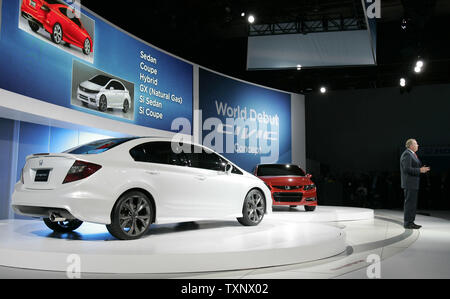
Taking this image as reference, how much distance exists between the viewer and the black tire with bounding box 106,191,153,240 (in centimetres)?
415

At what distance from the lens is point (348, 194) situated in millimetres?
16219

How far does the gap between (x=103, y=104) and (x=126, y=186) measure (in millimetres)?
4395

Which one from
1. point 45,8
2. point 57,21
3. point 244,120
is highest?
point 45,8

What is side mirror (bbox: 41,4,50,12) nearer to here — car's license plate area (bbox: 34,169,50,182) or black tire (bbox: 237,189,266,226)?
car's license plate area (bbox: 34,169,50,182)

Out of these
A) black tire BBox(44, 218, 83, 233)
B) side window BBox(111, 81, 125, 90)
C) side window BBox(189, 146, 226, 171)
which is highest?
side window BBox(111, 81, 125, 90)

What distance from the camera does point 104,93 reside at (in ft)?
26.7

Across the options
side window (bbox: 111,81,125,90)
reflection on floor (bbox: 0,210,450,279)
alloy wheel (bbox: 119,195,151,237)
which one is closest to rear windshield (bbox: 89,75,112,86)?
side window (bbox: 111,81,125,90)

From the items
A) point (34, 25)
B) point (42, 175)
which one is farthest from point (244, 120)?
point (42, 175)

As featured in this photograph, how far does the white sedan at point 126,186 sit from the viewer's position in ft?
13.0

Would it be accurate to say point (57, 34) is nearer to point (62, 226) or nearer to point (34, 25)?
point (34, 25)

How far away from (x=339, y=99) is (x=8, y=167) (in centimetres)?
1538

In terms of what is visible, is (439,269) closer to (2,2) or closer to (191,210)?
(191,210)

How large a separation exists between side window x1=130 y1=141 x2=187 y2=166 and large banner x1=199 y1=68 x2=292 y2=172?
641 cm

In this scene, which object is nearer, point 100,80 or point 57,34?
point 57,34
